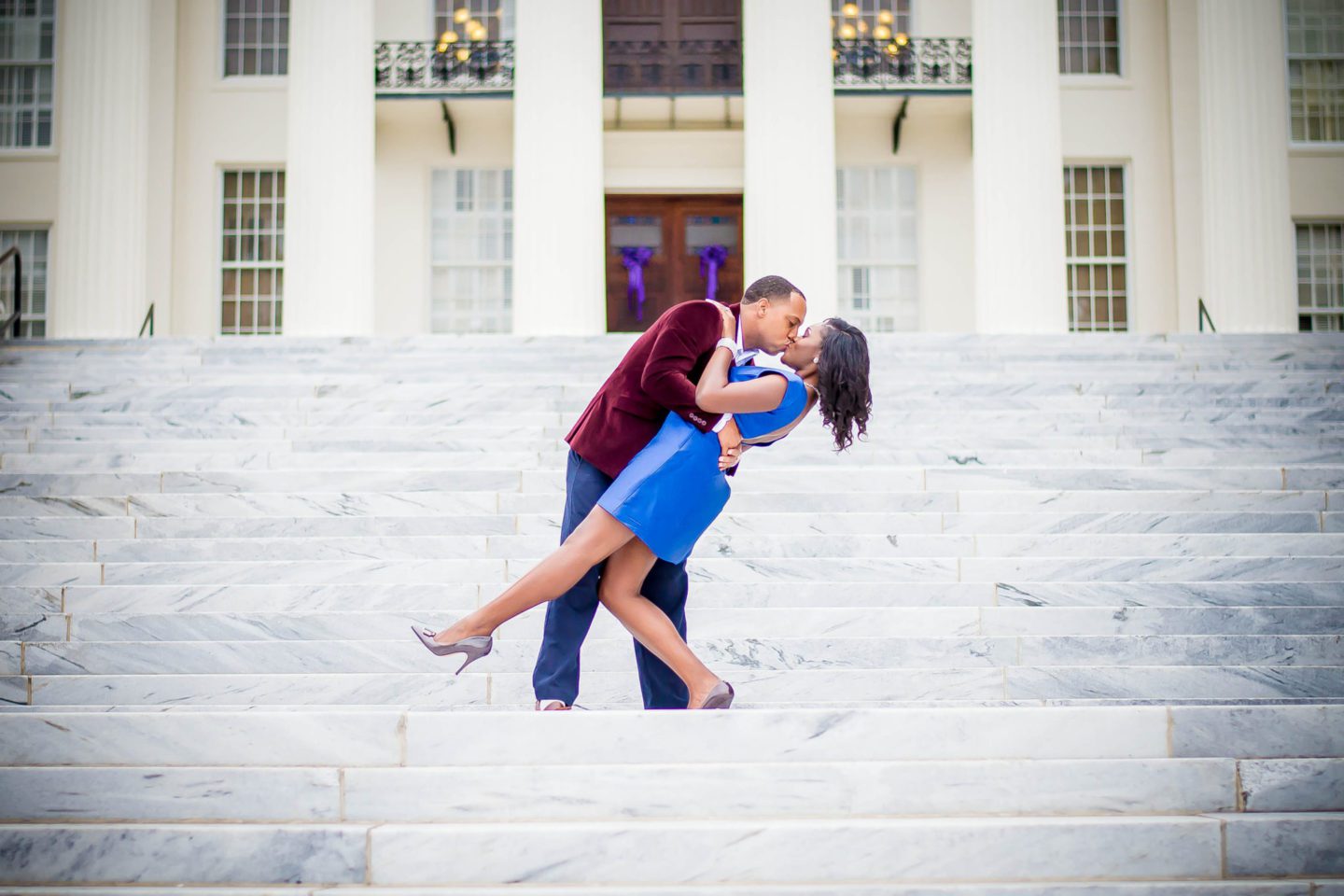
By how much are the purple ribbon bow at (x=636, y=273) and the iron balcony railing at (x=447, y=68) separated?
319 centimetres

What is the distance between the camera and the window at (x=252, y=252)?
17.8 meters

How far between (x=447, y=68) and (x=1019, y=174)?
8.88 metres

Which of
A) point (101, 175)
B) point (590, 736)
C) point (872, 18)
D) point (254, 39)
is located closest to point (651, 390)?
point (590, 736)

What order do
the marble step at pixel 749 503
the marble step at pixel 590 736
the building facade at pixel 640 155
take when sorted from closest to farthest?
1. the marble step at pixel 590 736
2. the marble step at pixel 749 503
3. the building facade at pixel 640 155

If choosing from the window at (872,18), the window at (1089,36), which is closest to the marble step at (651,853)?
the window at (872,18)

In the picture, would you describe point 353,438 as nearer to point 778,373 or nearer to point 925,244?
point 778,373

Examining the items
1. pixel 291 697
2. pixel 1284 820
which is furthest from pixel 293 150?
pixel 1284 820

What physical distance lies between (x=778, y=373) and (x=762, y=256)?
10.6m

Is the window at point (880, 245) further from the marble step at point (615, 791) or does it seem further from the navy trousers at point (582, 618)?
the marble step at point (615, 791)

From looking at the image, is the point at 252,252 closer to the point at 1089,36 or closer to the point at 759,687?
the point at 1089,36

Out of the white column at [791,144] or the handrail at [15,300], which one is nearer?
the handrail at [15,300]

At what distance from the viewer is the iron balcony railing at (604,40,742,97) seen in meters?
17.7

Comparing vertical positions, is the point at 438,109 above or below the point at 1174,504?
above

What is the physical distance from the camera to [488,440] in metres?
8.30
